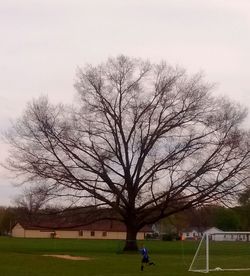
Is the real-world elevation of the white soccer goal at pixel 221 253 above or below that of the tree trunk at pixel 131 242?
below

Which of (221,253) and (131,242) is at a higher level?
(131,242)

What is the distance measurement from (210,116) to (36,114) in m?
14.2

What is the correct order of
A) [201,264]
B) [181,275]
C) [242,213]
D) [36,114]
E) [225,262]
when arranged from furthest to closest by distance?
[242,213] → [36,114] → [225,262] → [201,264] → [181,275]

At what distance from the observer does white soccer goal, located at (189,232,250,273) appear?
2923 cm

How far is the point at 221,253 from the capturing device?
43.9m

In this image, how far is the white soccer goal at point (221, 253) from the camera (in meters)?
29.2

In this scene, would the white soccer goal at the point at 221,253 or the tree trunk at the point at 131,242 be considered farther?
the tree trunk at the point at 131,242

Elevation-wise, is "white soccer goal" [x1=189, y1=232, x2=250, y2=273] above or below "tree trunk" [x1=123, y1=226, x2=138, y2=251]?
below

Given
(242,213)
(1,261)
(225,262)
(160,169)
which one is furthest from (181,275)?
(242,213)

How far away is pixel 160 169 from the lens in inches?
2076

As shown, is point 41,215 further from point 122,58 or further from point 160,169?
point 122,58

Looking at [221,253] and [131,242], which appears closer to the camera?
[221,253]

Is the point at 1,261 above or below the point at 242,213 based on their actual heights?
below

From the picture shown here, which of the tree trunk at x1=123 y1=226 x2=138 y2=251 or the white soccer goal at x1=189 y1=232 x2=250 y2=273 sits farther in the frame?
the tree trunk at x1=123 y1=226 x2=138 y2=251
